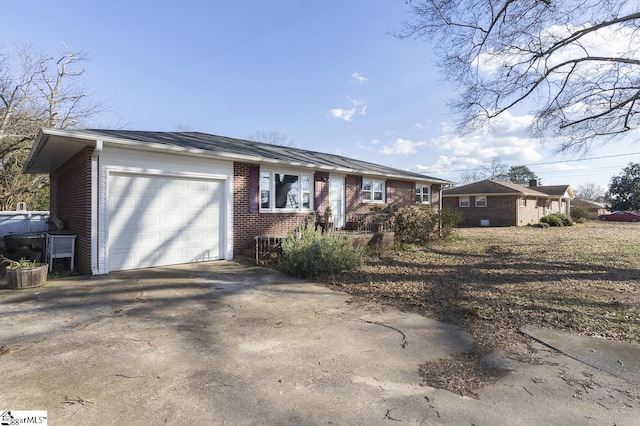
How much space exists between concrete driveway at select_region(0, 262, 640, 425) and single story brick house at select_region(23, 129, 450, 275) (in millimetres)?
2546

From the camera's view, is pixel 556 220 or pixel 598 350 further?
pixel 556 220

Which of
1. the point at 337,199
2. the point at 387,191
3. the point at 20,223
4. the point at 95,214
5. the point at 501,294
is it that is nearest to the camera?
the point at 501,294

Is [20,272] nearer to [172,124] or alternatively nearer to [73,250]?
[73,250]

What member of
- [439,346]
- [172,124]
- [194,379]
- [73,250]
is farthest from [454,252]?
[172,124]

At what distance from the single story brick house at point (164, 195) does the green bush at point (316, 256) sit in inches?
99.3

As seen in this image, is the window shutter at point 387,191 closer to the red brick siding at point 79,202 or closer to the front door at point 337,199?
the front door at point 337,199

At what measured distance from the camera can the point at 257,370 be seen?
3240 millimetres

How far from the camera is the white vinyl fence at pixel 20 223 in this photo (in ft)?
44.4

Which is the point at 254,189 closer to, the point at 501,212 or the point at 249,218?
the point at 249,218

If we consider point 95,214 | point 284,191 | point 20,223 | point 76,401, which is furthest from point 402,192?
point 20,223

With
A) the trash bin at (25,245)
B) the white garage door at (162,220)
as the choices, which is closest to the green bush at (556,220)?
the white garage door at (162,220)

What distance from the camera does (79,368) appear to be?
3.25 metres

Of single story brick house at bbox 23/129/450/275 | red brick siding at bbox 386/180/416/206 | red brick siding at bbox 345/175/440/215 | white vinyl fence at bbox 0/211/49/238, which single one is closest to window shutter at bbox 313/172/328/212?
single story brick house at bbox 23/129/450/275

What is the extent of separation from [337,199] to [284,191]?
108 inches
